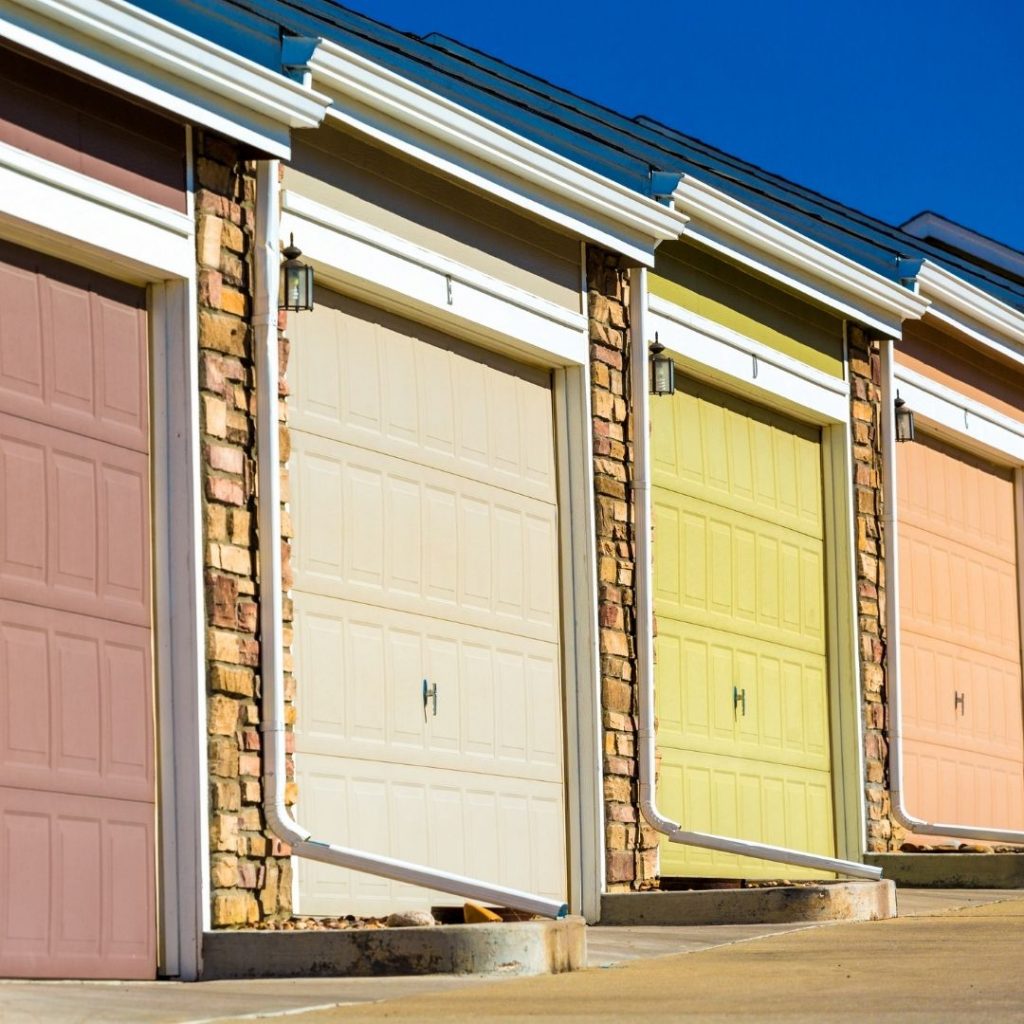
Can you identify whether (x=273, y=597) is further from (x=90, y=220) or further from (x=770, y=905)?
(x=770, y=905)

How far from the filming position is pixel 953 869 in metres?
15.0

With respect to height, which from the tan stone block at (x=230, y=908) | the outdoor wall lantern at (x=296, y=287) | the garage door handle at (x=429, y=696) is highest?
the outdoor wall lantern at (x=296, y=287)

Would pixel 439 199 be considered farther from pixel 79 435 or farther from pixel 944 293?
pixel 944 293

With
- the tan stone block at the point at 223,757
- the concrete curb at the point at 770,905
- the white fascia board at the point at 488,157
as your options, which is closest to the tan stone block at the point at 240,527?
the tan stone block at the point at 223,757

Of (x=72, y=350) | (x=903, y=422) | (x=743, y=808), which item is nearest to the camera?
(x=72, y=350)

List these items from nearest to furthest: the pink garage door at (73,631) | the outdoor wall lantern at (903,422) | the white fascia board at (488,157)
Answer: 1. the pink garage door at (73,631)
2. the white fascia board at (488,157)
3. the outdoor wall lantern at (903,422)

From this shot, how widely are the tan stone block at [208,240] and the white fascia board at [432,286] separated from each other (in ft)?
1.99

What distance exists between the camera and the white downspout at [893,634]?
15805 mm

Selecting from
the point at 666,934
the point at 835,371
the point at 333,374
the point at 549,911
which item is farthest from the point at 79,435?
the point at 835,371

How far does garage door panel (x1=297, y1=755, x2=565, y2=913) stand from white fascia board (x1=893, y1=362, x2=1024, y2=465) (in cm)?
550

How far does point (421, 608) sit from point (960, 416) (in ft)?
22.8

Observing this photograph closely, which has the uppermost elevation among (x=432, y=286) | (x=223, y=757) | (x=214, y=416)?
(x=432, y=286)

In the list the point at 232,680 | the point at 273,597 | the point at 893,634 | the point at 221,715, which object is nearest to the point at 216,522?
the point at 273,597

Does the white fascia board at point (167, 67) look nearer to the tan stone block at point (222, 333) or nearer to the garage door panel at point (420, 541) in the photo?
the tan stone block at point (222, 333)
